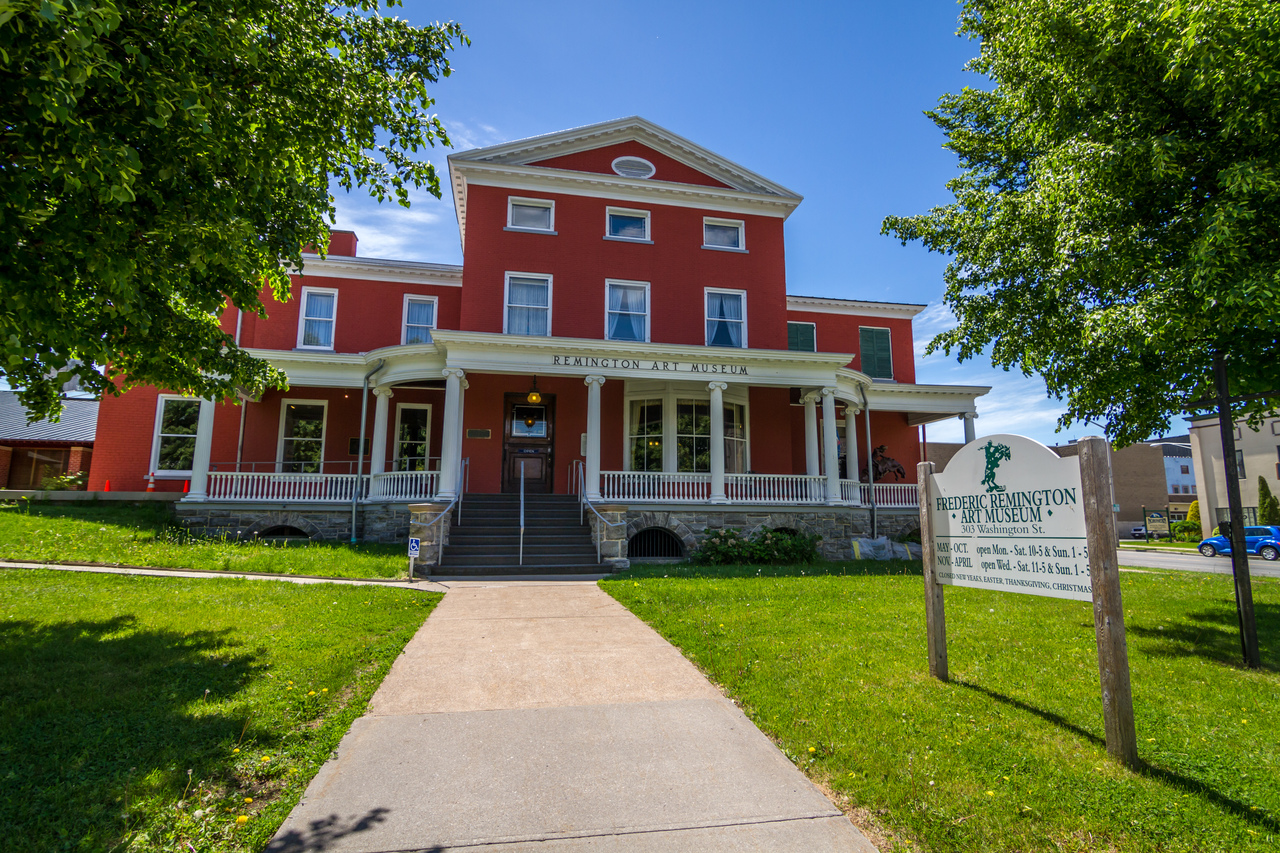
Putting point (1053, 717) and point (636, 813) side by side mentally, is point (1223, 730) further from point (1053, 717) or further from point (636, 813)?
point (636, 813)

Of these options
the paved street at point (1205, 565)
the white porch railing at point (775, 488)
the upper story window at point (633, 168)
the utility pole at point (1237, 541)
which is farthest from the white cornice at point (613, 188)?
the paved street at point (1205, 565)

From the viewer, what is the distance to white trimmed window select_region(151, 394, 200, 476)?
1758 cm

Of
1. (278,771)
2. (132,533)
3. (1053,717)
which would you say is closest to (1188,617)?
(1053,717)

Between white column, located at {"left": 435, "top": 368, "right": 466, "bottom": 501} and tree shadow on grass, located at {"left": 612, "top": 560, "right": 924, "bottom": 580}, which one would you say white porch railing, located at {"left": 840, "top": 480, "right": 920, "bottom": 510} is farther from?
white column, located at {"left": 435, "top": 368, "right": 466, "bottom": 501}

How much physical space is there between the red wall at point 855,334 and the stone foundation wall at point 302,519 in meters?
14.2

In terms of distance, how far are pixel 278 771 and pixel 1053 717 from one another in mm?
4873

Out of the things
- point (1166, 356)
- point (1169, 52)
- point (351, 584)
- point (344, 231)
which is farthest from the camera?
point (344, 231)

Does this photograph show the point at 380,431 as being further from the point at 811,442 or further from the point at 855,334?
the point at 855,334

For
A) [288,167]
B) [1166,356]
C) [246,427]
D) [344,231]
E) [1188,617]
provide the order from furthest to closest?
[344,231] < [246,427] < [1188,617] < [1166,356] < [288,167]

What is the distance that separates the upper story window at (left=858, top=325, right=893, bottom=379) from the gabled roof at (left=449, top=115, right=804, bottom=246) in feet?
18.6

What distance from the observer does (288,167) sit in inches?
242

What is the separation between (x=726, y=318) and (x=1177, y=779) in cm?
1560

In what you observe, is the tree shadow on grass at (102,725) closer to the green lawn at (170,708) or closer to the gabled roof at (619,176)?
the green lawn at (170,708)

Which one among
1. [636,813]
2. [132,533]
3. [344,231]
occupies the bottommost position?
[636,813]
